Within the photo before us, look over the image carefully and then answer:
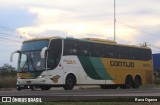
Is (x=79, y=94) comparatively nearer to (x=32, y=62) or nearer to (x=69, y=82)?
(x=32, y=62)

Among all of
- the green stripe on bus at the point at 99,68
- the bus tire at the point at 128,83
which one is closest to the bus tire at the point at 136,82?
the bus tire at the point at 128,83

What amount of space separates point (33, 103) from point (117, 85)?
22356 millimetres

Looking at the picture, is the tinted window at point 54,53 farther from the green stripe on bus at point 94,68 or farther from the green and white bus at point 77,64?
the green stripe on bus at point 94,68

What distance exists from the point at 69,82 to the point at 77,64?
152 cm

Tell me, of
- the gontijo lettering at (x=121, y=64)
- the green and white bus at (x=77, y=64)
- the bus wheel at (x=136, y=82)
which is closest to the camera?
the green and white bus at (x=77, y=64)

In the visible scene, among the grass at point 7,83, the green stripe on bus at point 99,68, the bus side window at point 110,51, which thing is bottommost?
the grass at point 7,83

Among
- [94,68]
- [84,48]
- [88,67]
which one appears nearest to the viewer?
[84,48]

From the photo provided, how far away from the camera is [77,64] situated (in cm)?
3039

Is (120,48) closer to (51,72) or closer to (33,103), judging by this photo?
(51,72)

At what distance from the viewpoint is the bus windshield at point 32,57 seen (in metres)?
28.3

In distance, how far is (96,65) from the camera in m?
32.2

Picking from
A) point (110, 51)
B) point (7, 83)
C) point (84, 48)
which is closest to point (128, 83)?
point (110, 51)

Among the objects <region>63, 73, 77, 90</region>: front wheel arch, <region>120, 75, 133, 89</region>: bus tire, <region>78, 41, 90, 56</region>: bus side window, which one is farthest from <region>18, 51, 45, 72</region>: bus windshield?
<region>120, 75, 133, 89</region>: bus tire

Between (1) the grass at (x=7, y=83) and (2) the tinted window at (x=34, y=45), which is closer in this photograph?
(2) the tinted window at (x=34, y=45)
